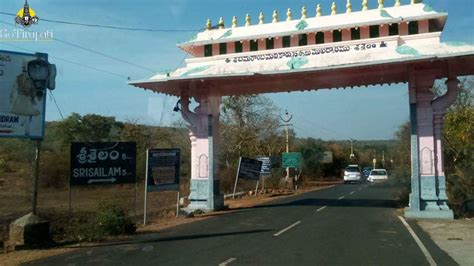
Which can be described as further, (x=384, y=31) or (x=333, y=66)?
(x=384, y=31)

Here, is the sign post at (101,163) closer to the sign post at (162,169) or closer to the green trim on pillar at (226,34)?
the sign post at (162,169)

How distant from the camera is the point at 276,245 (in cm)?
1248

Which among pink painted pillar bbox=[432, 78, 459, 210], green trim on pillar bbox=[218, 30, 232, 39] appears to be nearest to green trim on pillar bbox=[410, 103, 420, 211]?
pink painted pillar bbox=[432, 78, 459, 210]

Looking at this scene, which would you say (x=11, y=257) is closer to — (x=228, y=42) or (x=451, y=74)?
(x=228, y=42)

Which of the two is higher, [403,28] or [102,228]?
[403,28]

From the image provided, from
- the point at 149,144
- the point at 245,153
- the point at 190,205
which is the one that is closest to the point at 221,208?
the point at 190,205

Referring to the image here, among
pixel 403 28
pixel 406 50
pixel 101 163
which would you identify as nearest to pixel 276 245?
pixel 101 163

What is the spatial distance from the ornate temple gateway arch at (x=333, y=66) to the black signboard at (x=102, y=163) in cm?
437

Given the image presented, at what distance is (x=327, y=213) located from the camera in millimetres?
20312

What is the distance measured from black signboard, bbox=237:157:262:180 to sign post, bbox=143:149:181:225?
9.45 metres

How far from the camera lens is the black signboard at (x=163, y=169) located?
18.8 meters

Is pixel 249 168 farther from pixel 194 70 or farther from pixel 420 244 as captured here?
pixel 420 244

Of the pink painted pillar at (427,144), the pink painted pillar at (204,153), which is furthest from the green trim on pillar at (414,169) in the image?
the pink painted pillar at (204,153)

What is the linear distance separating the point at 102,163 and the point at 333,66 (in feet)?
27.3
